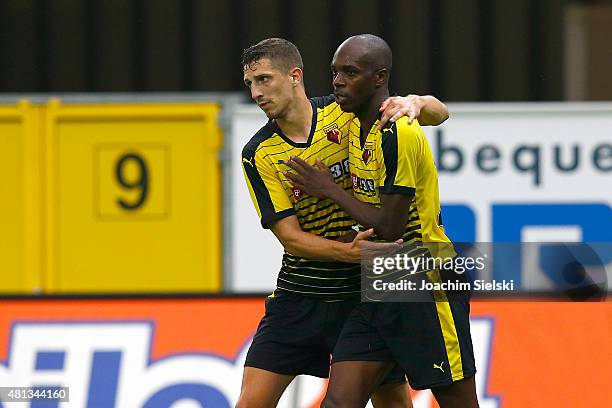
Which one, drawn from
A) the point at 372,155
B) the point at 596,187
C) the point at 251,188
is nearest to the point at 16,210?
the point at 596,187

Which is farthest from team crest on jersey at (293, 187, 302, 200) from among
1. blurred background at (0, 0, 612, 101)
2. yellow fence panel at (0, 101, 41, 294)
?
blurred background at (0, 0, 612, 101)

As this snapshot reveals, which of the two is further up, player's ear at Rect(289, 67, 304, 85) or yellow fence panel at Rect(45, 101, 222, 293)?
Result: player's ear at Rect(289, 67, 304, 85)

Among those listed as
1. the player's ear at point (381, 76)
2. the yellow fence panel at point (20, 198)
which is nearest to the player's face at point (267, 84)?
the player's ear at point (381, 76)

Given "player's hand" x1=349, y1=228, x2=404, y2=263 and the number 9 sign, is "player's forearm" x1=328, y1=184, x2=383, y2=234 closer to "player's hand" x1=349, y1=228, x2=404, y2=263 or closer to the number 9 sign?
"player's hand" x1=349, y1=228, x2=404, y2=263

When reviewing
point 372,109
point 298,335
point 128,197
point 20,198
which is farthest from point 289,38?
point 372,109

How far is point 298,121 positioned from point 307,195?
1.02 feet

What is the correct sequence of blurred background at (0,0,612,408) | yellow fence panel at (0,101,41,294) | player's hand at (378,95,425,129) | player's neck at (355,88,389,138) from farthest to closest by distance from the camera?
yellow fence panel at (0,101,41,294) → blurred background at (0,0,612,408) → player's neck at (355,88,389,138) → player's hand at (378,95,425,129)

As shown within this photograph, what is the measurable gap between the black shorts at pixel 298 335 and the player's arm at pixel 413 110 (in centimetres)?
82

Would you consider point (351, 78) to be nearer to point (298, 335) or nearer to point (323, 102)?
point (323, 102)

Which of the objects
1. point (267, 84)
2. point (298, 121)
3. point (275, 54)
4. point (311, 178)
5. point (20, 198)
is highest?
point (275, 54)

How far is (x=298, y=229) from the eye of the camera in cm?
561

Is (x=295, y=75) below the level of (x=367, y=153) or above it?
above

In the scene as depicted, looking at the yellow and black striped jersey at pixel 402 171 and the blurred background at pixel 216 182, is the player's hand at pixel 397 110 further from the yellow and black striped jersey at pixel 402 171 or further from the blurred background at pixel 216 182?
the blurred background at pixel 216 182

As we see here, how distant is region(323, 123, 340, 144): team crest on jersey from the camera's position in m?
5.61
